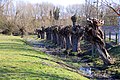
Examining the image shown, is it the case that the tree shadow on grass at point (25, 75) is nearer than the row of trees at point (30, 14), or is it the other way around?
the tree shadow on grass at point (25, 75)

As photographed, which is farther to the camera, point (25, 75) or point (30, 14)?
point (30, 14)

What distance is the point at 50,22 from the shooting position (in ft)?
299

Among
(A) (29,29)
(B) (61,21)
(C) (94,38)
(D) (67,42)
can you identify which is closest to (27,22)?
(A) (29,29)

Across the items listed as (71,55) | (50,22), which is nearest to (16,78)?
(71,55)

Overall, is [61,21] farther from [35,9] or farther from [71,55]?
[71,55]

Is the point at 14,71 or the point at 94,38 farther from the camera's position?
the point at 94,38

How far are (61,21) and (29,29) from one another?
10574mm

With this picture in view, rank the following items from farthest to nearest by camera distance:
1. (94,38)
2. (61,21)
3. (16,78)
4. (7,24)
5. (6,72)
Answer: (61,21) < (7,24) < (94,38) < (6,72) < (16,78)

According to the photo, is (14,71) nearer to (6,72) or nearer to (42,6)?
(6,72)

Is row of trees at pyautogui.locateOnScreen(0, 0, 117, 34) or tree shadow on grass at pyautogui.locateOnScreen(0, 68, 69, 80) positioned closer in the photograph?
tree shadow on grass at pyautogui.locateOnScreen(0, 68, 69, 80)

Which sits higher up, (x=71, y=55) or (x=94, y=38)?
(x=94, y=38)

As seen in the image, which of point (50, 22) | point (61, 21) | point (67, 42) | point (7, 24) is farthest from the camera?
point (50, 22)

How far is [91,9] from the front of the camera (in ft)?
140

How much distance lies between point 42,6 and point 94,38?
89169mm
